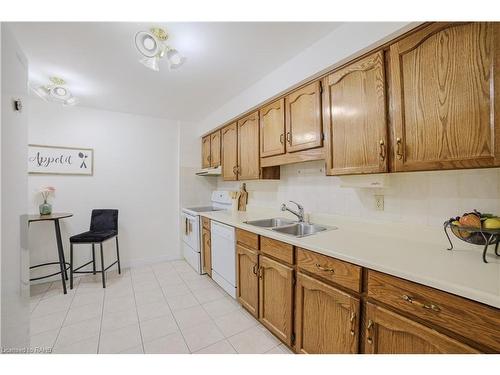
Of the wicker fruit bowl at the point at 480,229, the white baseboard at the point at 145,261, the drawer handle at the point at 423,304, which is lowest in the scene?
the white baseboard at the point at 145,261

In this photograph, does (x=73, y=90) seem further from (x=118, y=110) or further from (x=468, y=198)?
(x=468, y=198)

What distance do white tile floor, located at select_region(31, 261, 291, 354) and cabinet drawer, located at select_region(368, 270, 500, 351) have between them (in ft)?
3.13

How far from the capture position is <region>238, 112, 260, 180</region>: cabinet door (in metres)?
2.24

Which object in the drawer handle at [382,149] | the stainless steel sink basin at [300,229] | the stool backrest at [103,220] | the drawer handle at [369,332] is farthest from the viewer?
the stool backrest at [103,220]

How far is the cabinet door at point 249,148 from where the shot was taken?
88.1 inches

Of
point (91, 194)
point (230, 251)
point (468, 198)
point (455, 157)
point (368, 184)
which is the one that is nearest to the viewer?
point (455, 157)

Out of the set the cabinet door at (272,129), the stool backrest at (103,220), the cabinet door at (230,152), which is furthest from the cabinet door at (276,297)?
the stool backrest at (103,220)

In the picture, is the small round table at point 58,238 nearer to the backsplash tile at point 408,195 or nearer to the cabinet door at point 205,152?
the cabinet door at point 205,152

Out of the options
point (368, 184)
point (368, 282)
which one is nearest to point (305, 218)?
point (368, 184)

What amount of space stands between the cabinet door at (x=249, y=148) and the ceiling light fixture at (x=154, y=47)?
3.15ft

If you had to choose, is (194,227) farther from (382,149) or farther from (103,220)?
(382,149)

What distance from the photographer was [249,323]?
1.81 metres

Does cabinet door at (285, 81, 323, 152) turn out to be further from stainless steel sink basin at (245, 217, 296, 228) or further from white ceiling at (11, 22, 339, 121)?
stainless steel sink basin at (245, 217, 296, 228)

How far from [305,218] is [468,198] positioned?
1.09m
